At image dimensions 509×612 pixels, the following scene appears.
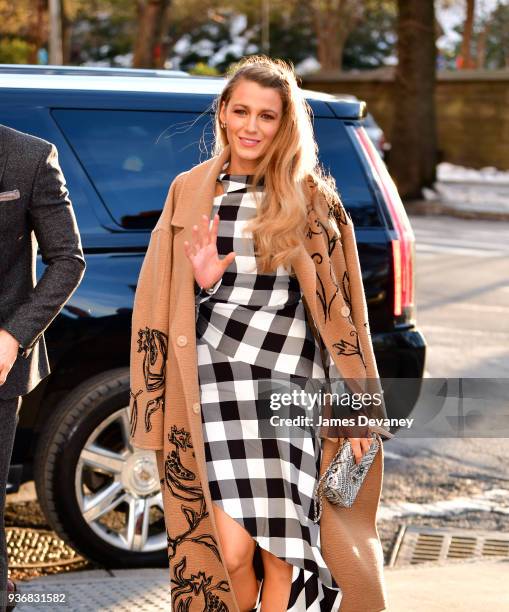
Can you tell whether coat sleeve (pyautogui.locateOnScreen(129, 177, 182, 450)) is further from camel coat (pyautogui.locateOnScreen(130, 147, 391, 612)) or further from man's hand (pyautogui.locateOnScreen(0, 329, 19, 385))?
man's hand (pyautogui.locateOnScreen(0, 329, 19, 385))

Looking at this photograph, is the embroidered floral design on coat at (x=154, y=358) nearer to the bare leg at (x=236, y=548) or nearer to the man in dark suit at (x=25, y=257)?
the man in dark suit at (x=25, y=257)

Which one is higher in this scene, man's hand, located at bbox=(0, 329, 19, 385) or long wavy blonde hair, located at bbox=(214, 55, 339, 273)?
long wavy blonde hair, located at bbox=(214, 55, 339, 273)

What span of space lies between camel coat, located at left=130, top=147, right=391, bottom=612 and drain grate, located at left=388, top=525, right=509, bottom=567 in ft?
5.08

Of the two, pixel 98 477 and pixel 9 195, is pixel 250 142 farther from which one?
pixel 98 477

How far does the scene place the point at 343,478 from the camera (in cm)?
326

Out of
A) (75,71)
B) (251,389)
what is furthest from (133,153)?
(251,389)

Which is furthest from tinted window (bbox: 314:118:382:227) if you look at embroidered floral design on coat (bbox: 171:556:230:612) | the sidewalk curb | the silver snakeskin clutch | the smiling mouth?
the sidewalk curb

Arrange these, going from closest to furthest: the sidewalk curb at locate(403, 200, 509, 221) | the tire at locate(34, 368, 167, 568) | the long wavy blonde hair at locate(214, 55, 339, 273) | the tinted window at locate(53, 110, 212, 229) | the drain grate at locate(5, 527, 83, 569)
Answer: the long wavy blonde hair at locate(214, 55, 339, 273)
the tire at locate(34, 368, 167, 568)
the tinted window at locate(53, 110, 212, 229)
the drain grate at locate(5, 527, 83, 569)
the sidewalk curb at locate(403, 200, 509, 221)

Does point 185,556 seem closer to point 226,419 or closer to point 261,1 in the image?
point 226,419

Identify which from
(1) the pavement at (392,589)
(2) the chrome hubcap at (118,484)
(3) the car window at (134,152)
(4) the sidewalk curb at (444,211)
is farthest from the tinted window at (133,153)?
(4) the sidewalk curb at (444,211)

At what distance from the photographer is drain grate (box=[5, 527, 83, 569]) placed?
481 cm

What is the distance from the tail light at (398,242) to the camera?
192 inches

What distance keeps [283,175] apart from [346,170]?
5.56 ft

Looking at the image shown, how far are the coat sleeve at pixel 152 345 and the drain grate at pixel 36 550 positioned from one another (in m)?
1.73
